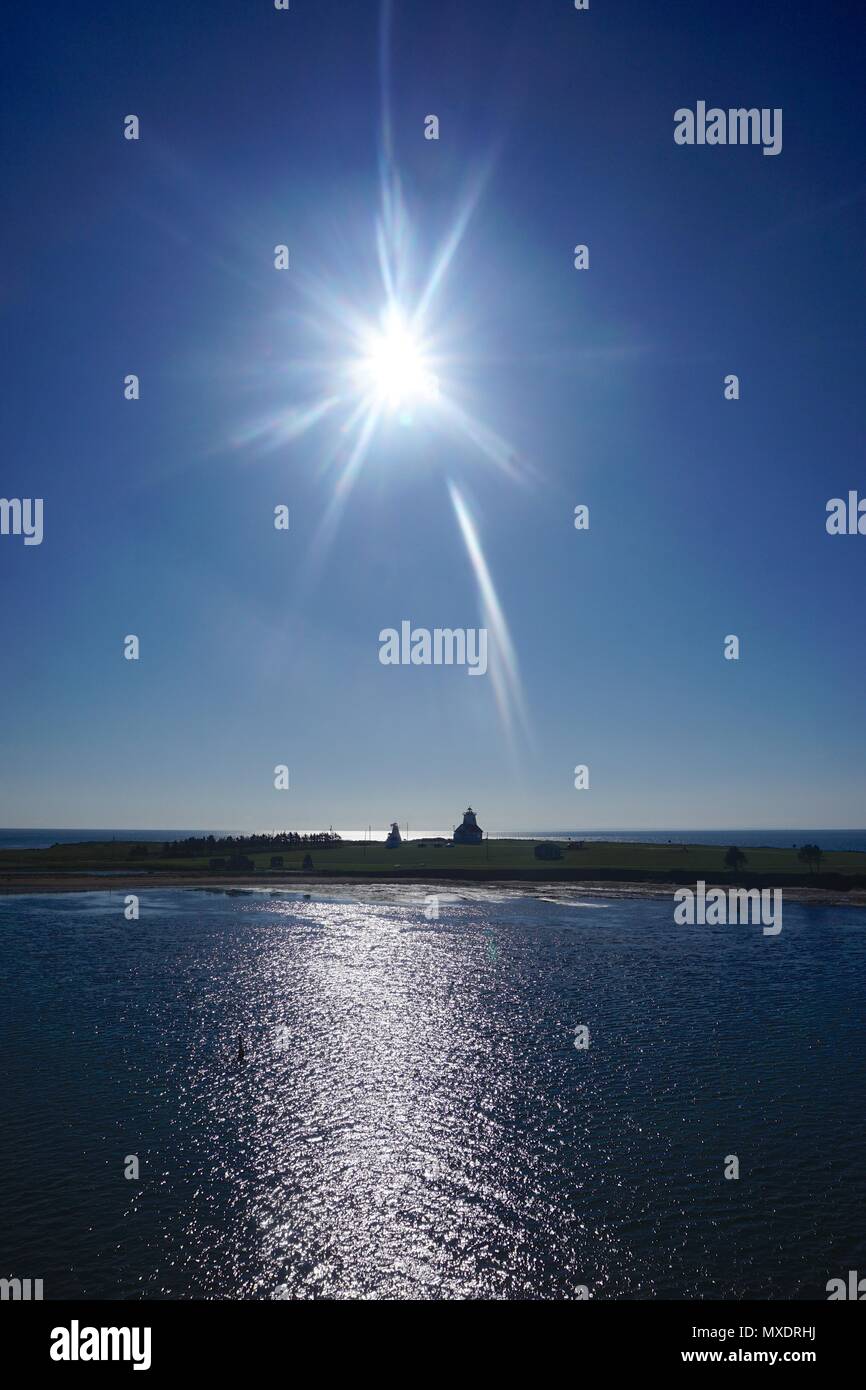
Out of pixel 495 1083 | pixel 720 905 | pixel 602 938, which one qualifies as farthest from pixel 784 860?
pixel 495 1083

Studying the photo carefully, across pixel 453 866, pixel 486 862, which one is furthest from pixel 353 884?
pixel 486 862

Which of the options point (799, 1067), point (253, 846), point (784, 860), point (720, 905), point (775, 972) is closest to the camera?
point (799, 1067)

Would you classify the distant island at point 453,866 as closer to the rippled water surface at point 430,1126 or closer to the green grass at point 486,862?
the green grass at point 486,862

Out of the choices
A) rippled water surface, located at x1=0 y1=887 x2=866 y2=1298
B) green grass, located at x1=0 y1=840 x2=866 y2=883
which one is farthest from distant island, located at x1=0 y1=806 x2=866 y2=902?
rippled water surface, located at x1=0 y1=887 x2=866 y2=1298

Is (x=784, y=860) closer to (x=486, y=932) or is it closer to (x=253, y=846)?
(x=486, y=932)

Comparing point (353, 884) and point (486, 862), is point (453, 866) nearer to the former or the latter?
point (486, 862)

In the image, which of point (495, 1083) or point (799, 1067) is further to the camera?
point (799, 1067)

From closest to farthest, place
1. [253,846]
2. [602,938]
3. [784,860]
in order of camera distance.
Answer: [602,938] → [784,860] → [253,846]
